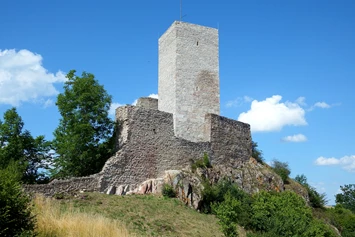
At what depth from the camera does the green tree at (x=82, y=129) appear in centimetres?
1878

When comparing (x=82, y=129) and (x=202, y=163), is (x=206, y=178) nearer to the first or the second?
(x=202, y=163)

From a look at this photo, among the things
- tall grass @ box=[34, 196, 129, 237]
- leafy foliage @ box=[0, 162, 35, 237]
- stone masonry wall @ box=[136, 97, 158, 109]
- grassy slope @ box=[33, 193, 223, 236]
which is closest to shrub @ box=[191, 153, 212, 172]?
grassy slope @ box=[33, 193, 223, 236]

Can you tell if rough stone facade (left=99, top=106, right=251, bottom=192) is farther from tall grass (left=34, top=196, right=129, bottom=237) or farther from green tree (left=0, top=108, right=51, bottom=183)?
tall grass (left=34, top=196, right=129, bottom=237)

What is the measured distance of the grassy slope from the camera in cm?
1414

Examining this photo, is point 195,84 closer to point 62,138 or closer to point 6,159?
point 62,138

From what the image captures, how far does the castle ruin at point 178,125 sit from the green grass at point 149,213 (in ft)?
6.04

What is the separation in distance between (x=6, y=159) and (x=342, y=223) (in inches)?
1109

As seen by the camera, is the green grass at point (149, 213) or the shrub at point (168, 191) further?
the shrub at point (168, 191)

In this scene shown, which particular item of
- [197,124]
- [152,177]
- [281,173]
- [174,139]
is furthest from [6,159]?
[281,173]

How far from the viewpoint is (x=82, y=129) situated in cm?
1877

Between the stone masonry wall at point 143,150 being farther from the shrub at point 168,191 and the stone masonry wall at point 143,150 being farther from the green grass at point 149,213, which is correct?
the green grass at point 149,213

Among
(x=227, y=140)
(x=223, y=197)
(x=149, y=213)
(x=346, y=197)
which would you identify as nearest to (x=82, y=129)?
(x=149, y=213)

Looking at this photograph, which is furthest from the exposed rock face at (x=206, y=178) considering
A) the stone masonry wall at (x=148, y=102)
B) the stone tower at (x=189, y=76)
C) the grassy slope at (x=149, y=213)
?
the stone masonry wall at (x=148, y=102)

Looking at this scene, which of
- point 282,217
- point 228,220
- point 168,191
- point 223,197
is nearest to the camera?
point 228,220
